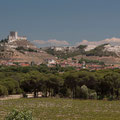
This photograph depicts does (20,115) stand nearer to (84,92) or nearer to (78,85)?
(84,92)

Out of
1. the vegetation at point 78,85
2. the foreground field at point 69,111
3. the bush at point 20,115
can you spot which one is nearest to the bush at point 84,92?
the vegetation at point 78,85

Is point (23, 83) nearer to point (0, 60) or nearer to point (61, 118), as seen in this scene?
point (61, 118)

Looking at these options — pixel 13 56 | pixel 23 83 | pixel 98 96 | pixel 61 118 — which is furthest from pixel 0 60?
pixel 61 118

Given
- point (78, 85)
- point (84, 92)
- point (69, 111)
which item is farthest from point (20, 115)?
point (78, 85)

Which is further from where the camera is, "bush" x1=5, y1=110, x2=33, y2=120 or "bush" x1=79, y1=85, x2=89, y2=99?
"bush" x1=79, y1=85, x2=89, y2=99

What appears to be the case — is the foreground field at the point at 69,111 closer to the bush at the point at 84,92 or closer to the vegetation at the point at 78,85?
the bush at the point at 84,92

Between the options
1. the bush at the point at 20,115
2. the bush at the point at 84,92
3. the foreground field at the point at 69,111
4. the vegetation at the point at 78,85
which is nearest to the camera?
the bush at the point at 20,115

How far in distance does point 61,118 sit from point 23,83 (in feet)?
111

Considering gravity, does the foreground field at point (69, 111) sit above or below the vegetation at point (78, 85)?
below

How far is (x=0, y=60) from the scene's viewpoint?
177 m

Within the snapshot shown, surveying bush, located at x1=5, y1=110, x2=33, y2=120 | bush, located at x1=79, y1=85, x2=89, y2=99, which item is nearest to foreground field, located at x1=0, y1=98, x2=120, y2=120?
bush, located at x1=5, y1=110, x2=33, y2=120

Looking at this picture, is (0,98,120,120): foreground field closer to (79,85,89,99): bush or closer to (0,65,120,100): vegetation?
(79,85,89,99): bush

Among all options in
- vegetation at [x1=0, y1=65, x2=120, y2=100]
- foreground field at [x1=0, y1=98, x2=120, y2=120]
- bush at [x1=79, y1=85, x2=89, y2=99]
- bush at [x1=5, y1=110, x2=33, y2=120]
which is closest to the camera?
bush at [x1=5, y1=110, x2=33, y2=120]

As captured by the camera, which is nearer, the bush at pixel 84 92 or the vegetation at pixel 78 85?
the bush at pixel 84 92
